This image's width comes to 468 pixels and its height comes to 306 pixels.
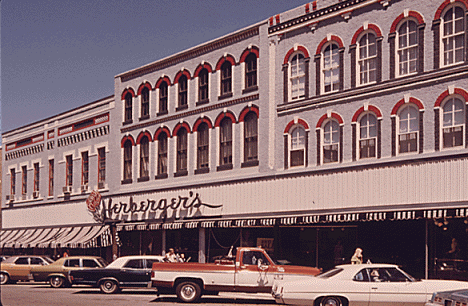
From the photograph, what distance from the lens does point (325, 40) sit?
2881 cm

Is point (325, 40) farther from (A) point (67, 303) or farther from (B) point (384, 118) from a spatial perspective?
(A) point (67, 303)

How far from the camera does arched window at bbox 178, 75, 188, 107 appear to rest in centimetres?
3703

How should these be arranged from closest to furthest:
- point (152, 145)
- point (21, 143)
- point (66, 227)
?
point (152, 145) → point (66, 227) → point (21, 143)

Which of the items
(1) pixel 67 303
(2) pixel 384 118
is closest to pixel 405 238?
(2) pixel 384 118

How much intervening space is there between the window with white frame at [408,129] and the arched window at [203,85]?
12.7 m

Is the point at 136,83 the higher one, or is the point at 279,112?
the point at 136,83

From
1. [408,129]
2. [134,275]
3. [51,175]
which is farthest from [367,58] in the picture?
[51,175]

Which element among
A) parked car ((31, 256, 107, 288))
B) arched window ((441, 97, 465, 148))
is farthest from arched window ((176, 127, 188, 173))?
arched window ((441, 97, 465, 148))

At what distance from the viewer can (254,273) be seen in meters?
21.7

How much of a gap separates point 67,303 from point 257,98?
45.9ft

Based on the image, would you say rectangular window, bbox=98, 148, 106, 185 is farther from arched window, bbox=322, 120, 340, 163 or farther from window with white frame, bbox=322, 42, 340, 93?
window with white frame, bbox=322, 42, 340, 93

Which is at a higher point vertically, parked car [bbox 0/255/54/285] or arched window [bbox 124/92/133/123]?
arched window [bbox 124/92/133/123]

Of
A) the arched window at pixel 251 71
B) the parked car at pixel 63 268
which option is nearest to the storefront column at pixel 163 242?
the parked car at pixel 63 268

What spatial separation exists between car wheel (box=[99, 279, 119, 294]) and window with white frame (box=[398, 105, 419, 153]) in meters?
12.4
